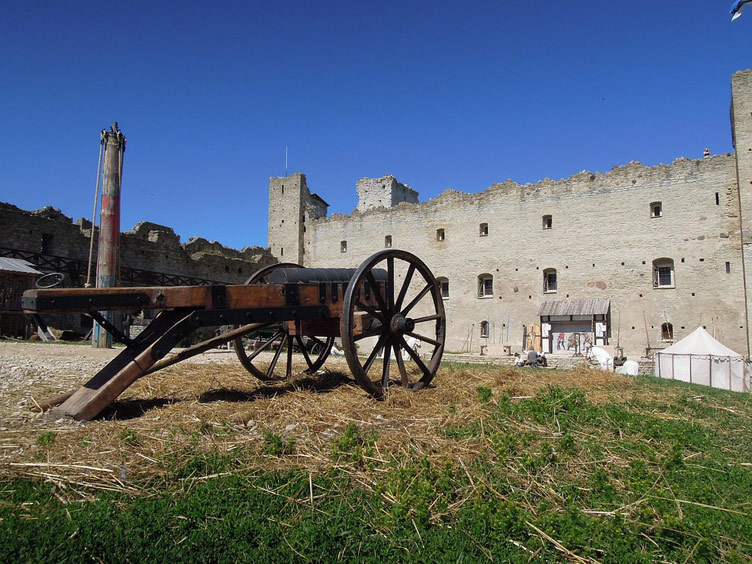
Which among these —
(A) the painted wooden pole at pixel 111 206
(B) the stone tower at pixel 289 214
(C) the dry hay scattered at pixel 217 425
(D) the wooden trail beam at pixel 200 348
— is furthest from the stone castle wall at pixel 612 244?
(D) the wooden trail beam at pixel 200 348

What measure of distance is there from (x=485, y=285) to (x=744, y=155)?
12.6 m

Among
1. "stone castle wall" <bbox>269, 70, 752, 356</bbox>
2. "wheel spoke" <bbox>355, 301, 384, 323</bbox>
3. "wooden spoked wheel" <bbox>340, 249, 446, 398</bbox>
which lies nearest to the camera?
"wooden spoked wheel" <bbox>340, 249, 446, 398</bbox>

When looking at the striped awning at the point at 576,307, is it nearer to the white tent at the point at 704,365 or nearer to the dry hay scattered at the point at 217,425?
the white tent at the point at 704,365

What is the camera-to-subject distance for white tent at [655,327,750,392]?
46.9ft

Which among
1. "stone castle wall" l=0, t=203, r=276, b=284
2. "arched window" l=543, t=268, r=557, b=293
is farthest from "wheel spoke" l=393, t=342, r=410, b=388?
"arched window" l=543, t=268, r=557, b=293

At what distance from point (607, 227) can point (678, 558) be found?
24.1 metres

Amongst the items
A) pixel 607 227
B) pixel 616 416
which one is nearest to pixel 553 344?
pixel 607 227

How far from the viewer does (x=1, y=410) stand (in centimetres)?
420

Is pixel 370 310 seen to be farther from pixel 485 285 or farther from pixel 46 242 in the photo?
Answer: pixel 485 285

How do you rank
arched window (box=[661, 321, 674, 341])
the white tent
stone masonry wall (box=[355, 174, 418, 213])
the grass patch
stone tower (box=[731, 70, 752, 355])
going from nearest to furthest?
1. the grass patch
2. the white tent
3. stone tower (box=[731, 70, 752, 355])
4. arched window (box=[661, 321, 674, 341])
5. stone masonry wall (box=[355, 174, 418, 213])

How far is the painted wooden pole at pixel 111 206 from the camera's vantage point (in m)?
14.0

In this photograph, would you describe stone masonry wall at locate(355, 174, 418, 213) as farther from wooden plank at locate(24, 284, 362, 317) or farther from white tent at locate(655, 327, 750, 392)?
wooden plank at locate(24, 284, 362, 317)

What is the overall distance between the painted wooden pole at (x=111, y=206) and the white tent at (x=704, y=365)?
15.9 m

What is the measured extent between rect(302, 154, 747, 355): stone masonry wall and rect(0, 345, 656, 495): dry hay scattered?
18785 millimetres
